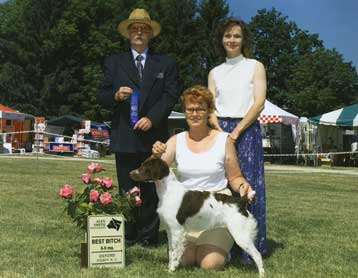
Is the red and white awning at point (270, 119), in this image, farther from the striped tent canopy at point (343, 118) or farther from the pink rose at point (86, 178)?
the pink rose at point (86, 178)

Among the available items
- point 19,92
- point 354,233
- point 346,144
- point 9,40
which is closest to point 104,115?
point 19,92

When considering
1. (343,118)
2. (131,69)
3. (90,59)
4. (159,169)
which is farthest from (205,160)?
(90,59)

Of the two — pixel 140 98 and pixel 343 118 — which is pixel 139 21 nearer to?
pixel 140 98

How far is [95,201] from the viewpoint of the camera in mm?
4145

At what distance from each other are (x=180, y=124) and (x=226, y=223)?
30680mm

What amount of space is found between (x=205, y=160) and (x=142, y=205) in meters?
1.20

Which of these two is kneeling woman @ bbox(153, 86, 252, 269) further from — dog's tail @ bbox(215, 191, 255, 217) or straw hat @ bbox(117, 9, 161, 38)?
straw hat @ bbox(117, 9, 161, 38)

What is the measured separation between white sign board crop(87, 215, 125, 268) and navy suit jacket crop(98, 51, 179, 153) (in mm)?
963

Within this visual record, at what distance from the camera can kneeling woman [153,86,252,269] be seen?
4098 millimetres

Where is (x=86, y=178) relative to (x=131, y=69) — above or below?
below

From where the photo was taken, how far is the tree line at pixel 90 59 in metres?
40.5

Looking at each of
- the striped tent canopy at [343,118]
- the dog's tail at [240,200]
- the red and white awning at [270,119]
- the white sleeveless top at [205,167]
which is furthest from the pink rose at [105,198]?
the red and white awning at [270,119]

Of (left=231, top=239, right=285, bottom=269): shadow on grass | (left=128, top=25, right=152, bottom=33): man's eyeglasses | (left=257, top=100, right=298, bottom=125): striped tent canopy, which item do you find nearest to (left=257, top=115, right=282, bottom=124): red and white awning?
(left=257, top=100, right=298, bottom=125): striped tent canopy

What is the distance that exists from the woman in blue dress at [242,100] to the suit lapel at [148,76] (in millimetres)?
566
